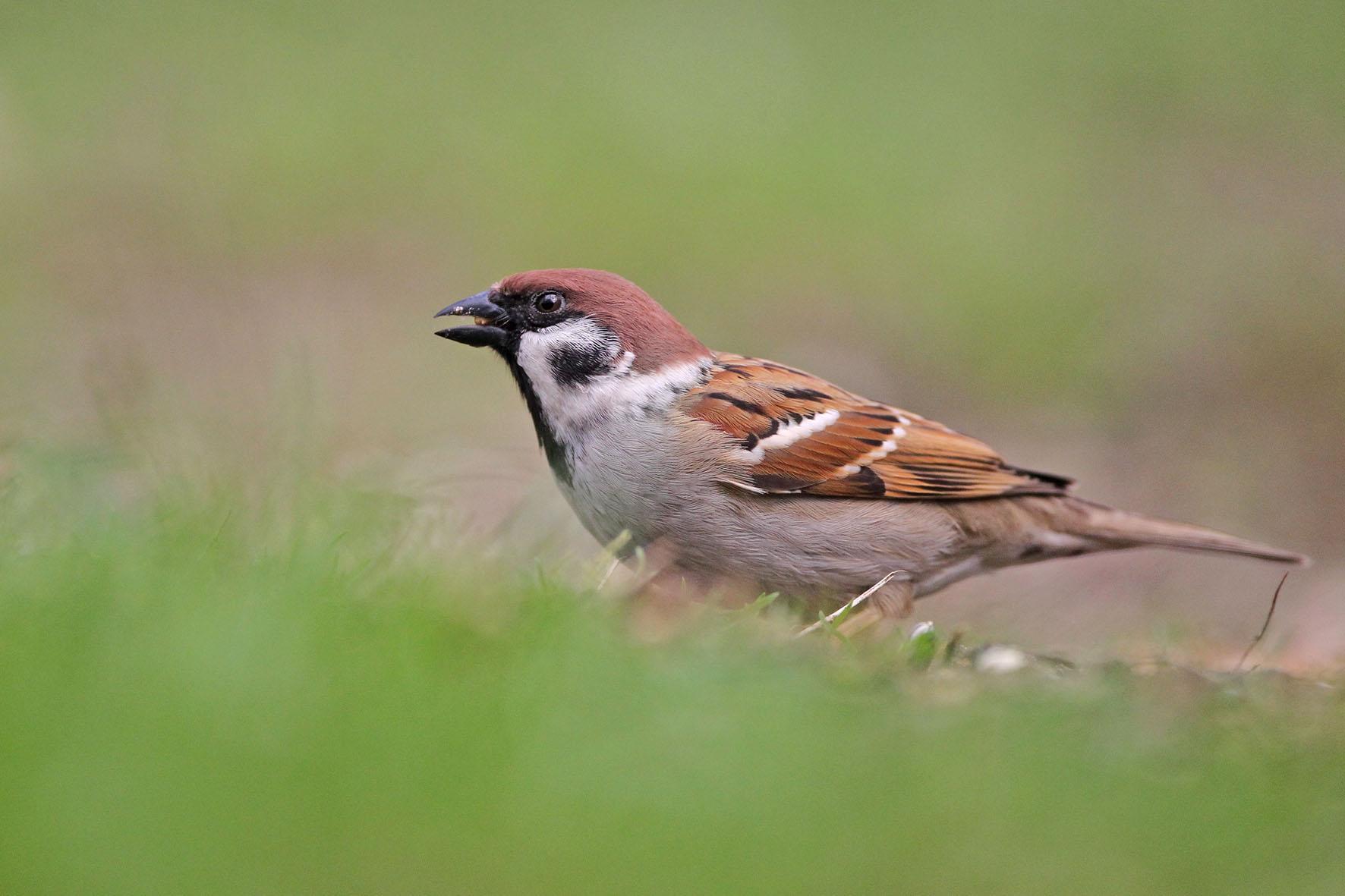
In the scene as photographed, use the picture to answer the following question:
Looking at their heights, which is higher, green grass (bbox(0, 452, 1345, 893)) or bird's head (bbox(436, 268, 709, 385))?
bird's head (bbox(436, 268, 709, 385))

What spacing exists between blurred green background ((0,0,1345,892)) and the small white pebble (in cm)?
34

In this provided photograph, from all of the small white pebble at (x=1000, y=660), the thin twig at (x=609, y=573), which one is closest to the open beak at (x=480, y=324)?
the thin twig at (x=609, y=573)

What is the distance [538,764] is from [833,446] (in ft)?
7.02

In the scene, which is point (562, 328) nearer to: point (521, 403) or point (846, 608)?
point (846, 608)

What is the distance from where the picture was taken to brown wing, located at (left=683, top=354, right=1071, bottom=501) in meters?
4.25

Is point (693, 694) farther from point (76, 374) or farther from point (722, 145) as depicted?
point (722, 145)

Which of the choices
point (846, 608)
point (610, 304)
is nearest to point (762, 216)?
point (610, 304)

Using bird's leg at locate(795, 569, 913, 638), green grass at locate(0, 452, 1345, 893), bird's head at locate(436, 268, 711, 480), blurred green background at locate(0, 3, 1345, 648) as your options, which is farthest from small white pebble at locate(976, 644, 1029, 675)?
blurred green background at locate(0, 3, 1345, 648)

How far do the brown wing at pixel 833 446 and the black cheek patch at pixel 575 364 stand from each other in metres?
0.28

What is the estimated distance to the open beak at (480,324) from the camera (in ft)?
13.9

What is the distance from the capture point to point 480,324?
4.30 meters

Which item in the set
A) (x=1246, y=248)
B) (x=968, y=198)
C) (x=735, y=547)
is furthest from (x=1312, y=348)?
(x=735, y=547)

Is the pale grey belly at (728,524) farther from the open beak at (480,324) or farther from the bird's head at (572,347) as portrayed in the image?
the open beak at (480,324)

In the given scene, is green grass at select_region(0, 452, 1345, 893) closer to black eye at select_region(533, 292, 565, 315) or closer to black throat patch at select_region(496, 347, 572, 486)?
black throat patch at select_region(496, 347, 572, 486)
